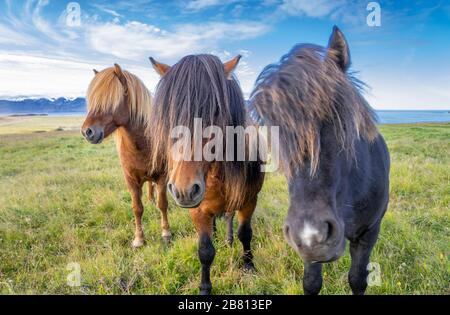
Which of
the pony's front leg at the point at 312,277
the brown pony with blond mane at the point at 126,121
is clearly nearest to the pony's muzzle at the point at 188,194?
the pony's front leg at the point at 312,277

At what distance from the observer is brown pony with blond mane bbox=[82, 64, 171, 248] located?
403 centimetres

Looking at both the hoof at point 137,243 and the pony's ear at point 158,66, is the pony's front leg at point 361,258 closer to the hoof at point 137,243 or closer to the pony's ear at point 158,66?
the pony's ear at point 158,66

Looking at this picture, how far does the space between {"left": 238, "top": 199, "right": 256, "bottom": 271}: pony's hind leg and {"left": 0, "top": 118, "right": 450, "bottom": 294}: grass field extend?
0.41ft

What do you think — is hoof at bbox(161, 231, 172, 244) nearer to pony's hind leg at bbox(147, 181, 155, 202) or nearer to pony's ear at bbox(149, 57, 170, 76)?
pony's hind leg at bbox(147, 181, 155, 202)

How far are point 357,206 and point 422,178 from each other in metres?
5.23

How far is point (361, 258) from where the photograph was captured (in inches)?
100

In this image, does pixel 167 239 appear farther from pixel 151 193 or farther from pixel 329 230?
pixel 329 230

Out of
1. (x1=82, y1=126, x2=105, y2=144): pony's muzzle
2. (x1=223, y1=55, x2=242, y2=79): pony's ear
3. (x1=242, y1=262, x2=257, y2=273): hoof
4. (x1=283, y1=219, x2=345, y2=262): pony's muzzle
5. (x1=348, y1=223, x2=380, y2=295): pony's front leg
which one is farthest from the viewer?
(x1=82, y1=126, x2=105, y2=144): pony's muzzle

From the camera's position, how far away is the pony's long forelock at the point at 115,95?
13.2ft

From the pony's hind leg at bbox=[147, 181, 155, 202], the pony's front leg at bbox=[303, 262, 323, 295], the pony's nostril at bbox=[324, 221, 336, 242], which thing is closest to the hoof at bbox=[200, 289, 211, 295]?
the pony's front leg at bbox=[303, 262, 323, 295]

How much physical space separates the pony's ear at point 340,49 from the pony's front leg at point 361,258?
1509mm
